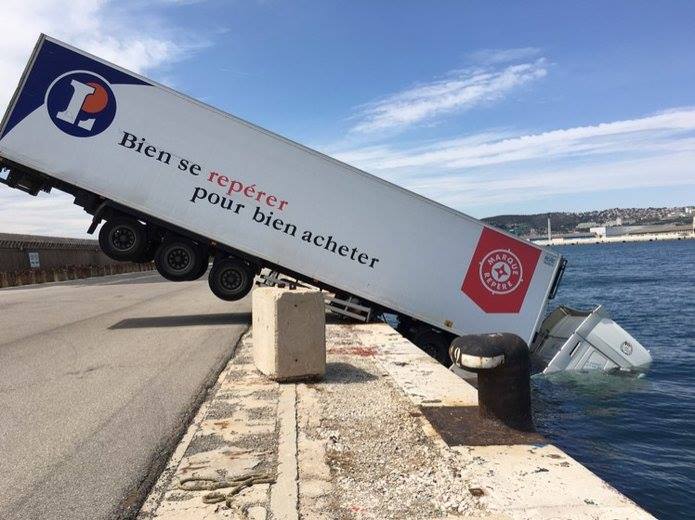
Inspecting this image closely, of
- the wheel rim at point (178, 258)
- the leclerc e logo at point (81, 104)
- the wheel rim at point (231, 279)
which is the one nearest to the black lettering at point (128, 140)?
the leclerc e logo at point (81, 104)

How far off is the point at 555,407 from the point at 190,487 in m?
9.46

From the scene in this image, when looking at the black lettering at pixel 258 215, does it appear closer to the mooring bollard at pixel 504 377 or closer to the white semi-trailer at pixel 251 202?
the white semi-trailer at pixel 251 202

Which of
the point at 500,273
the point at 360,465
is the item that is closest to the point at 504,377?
the point at 360,465

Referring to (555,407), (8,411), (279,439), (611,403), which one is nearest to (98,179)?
(8,411)

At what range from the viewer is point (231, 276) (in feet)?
43.9

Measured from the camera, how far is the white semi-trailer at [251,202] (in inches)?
455

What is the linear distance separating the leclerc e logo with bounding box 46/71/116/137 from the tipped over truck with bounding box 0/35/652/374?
2 cm

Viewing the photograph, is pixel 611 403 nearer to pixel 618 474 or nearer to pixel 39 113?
pixel 618 474

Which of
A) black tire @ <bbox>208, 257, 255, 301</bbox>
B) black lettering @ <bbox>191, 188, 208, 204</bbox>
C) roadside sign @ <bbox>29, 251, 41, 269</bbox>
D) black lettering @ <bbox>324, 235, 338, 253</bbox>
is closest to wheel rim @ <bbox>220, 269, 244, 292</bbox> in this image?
black tire @ <bbox>208, 257, 255, 301</bbox>

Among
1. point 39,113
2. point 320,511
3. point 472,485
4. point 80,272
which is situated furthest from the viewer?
point 80,272

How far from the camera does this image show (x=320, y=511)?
3791 millimetres

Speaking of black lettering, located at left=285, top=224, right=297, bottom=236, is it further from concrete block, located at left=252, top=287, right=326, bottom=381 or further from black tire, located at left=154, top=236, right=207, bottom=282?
concrete block, located at left=252, top=287, right=326, bottom=381

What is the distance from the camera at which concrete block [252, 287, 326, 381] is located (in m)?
6.85

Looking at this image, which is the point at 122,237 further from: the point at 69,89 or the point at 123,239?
the point at 69,89
